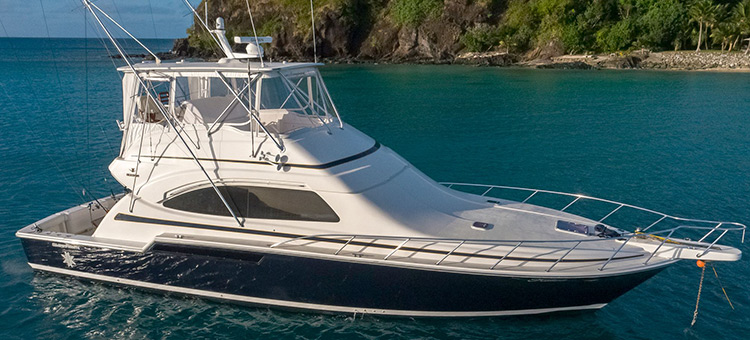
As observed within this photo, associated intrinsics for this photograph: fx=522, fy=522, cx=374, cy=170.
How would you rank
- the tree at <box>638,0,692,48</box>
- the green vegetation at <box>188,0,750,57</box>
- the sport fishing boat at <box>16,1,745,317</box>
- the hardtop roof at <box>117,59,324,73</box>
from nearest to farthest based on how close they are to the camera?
the sport fishing boat at <box>16,1,745,317</box> → the hardtop roof at <box>117,59,324,73</box> → the green vegetation at <box>188,0,750,57</box> → the tree at <box>638,0,692,48</box>

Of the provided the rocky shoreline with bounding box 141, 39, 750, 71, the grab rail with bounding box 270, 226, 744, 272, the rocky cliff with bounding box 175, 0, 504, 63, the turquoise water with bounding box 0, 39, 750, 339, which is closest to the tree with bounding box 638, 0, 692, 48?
the rocky shoreline with bounding box 141, 39, 750, 71

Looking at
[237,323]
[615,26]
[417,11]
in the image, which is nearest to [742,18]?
[615,26]

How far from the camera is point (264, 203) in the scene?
354 inches

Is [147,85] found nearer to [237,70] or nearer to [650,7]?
[237,70]

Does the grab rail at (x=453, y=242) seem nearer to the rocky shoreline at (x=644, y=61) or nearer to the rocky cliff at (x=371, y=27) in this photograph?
the rocky shoreline at (x=644, y=61)

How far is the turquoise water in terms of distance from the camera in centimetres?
915

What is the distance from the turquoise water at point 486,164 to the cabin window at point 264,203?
5.92 feet

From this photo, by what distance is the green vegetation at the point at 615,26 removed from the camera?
57.3 metres

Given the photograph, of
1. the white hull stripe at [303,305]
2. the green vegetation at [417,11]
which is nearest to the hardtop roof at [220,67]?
the white hull stripe at [303,305]

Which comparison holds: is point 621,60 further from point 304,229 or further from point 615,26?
point 304,229

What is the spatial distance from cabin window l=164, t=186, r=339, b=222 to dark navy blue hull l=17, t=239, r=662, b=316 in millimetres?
717

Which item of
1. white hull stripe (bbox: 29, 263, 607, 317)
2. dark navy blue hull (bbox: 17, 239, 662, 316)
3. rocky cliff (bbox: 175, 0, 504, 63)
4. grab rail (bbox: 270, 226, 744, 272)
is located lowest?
white hull stripe (bbox: 29, 263, 607, 317)

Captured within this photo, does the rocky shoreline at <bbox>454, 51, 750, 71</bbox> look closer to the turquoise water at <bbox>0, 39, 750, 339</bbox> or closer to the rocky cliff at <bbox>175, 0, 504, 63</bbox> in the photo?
the turquoise water at <bbox>0, 39, 750, 339</bbox>

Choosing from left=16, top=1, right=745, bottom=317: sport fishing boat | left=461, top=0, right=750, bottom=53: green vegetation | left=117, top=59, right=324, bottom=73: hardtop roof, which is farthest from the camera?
left=461, top=0, right=750, bottom=53: green vegetation
